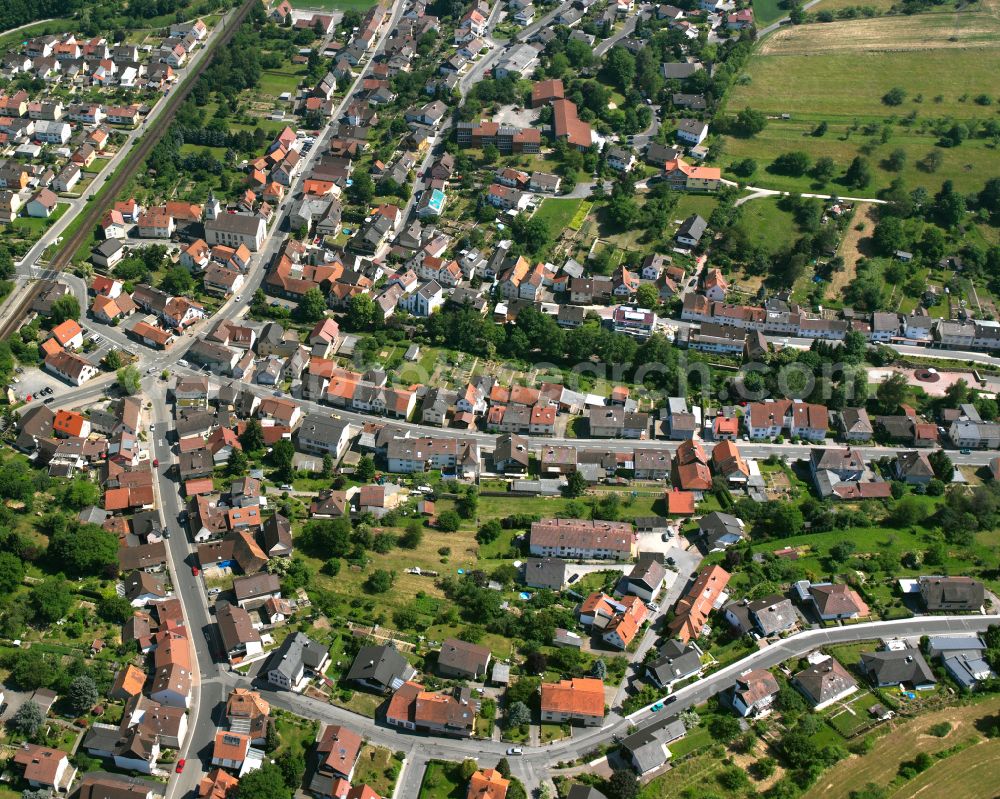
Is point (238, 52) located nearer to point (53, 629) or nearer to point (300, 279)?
point (300, 279)

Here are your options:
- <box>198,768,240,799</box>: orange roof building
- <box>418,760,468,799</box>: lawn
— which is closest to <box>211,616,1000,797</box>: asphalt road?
<box>418,760,468,799</box>: lawn

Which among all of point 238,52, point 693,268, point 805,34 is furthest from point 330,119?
point 805,34

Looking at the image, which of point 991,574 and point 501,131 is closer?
point 991,574

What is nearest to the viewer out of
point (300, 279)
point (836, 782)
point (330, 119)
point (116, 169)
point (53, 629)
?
point (836, 782)

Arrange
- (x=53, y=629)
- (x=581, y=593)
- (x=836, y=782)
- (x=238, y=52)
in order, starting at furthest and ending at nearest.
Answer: (x=238, y=52) < (x=581, y=593) < (x=53, y=629) < (x=836, y=782)

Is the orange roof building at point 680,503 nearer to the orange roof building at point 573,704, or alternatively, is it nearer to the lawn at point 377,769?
the orange roof building at point 573,704

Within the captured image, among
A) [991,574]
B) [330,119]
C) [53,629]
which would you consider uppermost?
[330,119]
